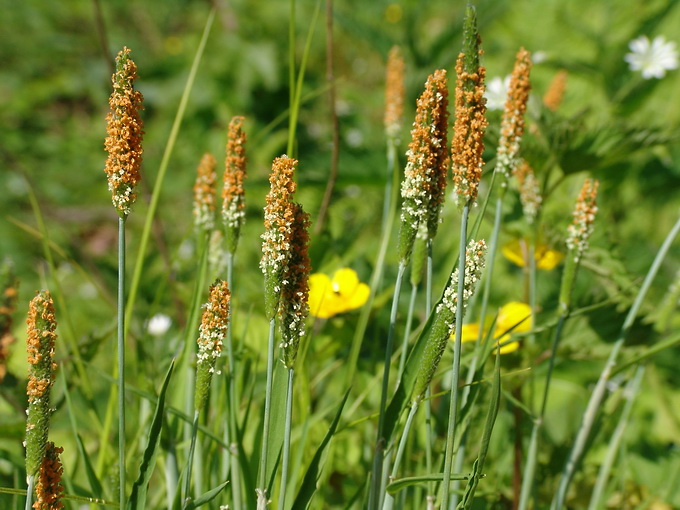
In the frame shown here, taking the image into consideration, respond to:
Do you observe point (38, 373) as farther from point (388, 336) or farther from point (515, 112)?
point (515, 112)

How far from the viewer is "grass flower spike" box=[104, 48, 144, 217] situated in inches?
25.8

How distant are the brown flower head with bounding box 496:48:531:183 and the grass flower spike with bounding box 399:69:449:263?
152mm

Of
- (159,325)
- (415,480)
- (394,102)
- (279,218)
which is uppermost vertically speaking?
(394,102)

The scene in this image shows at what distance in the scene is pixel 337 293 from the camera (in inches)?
50.1

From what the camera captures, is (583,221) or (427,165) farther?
(583,221)

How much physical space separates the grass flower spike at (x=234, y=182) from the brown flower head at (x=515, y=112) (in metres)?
0.31

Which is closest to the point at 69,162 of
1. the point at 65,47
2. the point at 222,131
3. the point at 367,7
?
the point at 65,47

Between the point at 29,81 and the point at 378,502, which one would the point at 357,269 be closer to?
the point at 378,502

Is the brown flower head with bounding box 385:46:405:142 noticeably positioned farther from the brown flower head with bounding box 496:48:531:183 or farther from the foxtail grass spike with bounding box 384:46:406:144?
the brown flower head with bounding box 496:48:531:183

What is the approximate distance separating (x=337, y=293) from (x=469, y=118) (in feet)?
2.08

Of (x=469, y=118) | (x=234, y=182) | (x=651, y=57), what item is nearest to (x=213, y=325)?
(x=234, y=182)

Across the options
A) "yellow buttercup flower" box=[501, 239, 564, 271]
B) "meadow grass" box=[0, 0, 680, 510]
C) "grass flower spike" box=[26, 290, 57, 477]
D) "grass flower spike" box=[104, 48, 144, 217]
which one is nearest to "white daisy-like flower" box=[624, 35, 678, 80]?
"meadow grass" box=[0, 0, 680, 510]

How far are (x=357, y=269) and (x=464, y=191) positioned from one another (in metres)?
0.93

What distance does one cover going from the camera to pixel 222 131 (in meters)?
3.09
